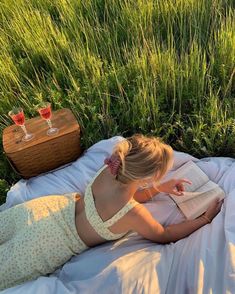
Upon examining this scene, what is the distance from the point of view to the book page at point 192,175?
2.14 metres

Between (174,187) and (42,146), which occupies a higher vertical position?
(42,146)

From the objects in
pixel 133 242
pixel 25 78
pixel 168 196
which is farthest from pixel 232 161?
pixel 25 78

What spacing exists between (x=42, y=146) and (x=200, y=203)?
0.96 metres

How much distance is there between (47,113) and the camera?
94.0 inches

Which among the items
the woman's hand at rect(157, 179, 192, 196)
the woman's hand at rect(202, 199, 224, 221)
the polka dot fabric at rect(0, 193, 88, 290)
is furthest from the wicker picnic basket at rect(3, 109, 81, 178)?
the woman's hand at rect(202, 199, 224, 221)

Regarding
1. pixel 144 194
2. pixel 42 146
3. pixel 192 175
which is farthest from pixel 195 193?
pixel 42 146

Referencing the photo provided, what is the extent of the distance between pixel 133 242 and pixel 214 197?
0.47 m

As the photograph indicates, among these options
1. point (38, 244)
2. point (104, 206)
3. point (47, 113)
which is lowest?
point (38, 244)

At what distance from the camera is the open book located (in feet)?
6.66

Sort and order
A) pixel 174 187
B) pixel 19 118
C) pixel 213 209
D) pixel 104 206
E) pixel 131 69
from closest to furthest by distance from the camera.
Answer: pixel 104 206
pixel 213 209
pixel 174 187
pixel 19 118
pixel 131 69

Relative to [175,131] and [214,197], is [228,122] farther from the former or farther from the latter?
[214,197]

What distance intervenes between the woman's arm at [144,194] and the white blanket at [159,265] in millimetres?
48

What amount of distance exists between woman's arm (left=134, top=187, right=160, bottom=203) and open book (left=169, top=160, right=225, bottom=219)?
94mm

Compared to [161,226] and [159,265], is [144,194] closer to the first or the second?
[161,226]
